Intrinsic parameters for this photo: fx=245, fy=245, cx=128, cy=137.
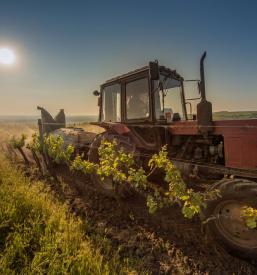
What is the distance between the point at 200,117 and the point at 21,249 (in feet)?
10.1

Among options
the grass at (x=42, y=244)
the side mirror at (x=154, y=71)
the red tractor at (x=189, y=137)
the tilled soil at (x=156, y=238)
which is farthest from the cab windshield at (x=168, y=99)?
the grass at (x=42, y=244)

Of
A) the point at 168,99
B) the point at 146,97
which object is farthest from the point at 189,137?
the point at 146,97

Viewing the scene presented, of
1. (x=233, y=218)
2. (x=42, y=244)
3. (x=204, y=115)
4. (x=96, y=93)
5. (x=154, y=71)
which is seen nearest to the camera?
(x=42, y=244)

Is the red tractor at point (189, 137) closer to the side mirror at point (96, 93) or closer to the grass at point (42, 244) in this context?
the side mirror at point (96, 93)

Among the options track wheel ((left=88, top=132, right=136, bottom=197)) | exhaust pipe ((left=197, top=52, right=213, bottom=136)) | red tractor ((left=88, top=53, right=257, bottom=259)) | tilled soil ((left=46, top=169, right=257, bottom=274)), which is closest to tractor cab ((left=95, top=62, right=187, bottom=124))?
red tractor ((left=88, top=53, right=257, bottom=259))

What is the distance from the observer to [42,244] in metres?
2.95

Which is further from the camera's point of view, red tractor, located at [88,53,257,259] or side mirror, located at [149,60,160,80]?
side mirror, located at [149,60,160,80]

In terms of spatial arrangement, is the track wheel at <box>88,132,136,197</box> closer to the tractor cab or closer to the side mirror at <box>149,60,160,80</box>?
the tractor cab

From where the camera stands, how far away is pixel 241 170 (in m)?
3.65

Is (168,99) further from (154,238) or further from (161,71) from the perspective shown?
(154,238)

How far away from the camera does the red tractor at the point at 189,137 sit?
125 inches

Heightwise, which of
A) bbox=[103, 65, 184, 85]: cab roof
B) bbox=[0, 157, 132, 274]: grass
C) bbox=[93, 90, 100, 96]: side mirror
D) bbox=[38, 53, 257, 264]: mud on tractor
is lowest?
bbox=[0, 157, 132, 274]: grass

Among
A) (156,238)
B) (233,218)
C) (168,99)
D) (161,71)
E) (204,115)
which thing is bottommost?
(156,238)

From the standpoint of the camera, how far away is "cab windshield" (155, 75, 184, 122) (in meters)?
4.84
